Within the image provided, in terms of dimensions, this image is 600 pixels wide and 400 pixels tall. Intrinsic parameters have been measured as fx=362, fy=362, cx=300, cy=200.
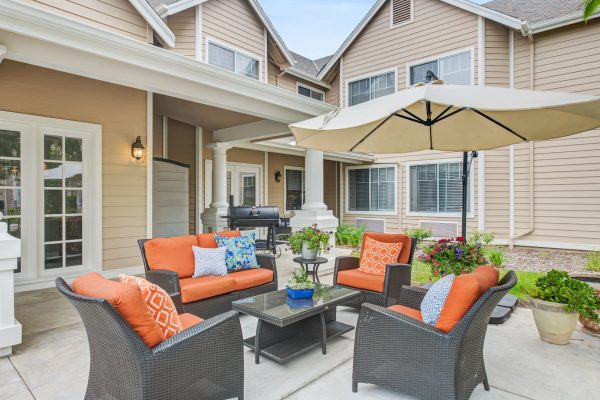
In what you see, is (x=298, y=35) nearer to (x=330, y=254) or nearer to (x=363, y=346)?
(x=330, y=254)

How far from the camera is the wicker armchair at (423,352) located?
2115 mm

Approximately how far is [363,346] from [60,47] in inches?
144

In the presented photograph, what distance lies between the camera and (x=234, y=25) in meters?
9.38

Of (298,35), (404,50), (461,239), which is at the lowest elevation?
(461,239)

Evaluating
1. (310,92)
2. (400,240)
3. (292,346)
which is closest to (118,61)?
(292,346)

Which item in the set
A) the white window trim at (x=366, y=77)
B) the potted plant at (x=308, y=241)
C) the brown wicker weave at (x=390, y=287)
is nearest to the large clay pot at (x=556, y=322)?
the brown wicker weave at (x=390, y=287)

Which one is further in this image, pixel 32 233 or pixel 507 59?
pixel 507 59

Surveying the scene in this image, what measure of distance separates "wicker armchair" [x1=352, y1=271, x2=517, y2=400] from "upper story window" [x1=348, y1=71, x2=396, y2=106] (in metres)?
9.18

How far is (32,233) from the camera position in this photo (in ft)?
15.8

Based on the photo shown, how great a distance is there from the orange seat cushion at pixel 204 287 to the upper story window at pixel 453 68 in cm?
790

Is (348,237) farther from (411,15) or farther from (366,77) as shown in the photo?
(411,15)

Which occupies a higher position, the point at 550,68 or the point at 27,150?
the point at 550,68

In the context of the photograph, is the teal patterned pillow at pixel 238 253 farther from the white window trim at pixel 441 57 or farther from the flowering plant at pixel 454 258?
the white window trim at pixel 441 57

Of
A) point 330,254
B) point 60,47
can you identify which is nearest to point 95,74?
point 60,47
